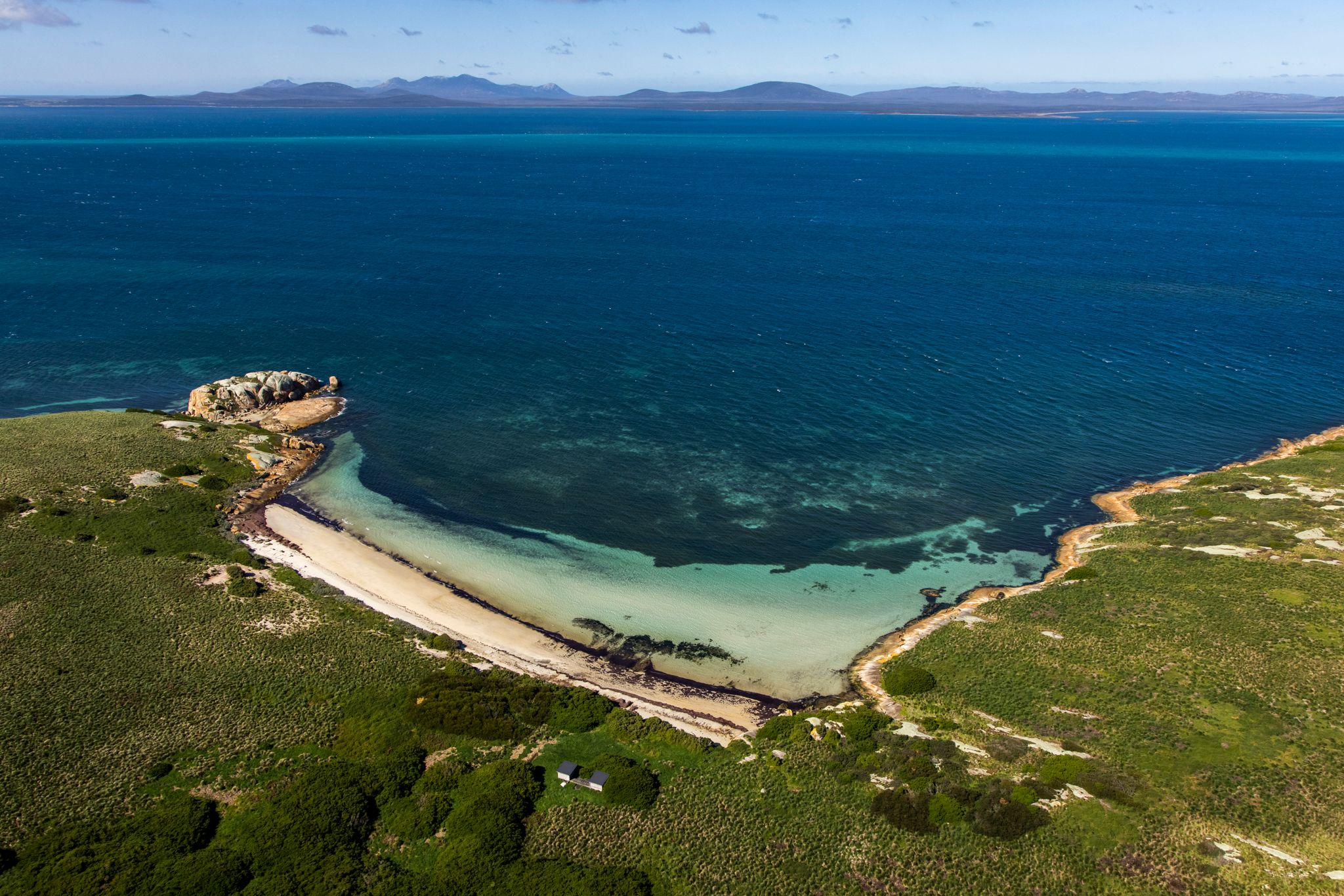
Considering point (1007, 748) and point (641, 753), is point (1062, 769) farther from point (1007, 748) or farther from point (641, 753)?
point (641, 753)

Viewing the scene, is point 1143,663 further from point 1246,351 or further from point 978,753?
point 1246,351

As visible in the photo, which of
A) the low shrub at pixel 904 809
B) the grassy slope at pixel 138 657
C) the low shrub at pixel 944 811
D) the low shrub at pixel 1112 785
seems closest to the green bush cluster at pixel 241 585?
the grassy slope at pixel 138 657

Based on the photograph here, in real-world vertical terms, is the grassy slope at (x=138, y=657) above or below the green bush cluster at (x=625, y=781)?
above

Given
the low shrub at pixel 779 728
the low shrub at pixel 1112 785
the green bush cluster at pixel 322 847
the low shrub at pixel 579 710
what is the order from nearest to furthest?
the green bush cluster at pixel 322 847 → the low shrub at pixel 1112 785 → the low shrub at pixel 779 728 → the low shrub at pixel 579 710

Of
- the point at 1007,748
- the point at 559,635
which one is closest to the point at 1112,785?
the point at 1007,748

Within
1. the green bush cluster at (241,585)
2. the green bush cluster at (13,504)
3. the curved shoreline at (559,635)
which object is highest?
the green bush cluster at (13,504)

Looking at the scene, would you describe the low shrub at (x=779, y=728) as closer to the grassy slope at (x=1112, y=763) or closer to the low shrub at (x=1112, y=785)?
the grassy slope at (x=1112, y=763)

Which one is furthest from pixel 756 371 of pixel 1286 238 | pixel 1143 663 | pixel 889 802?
pixel 1286 238
